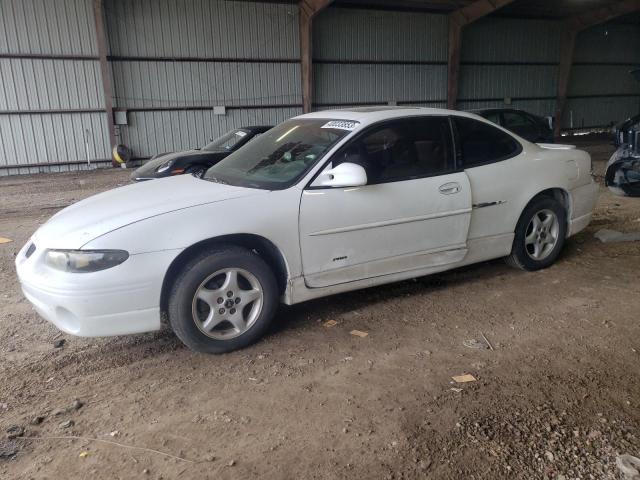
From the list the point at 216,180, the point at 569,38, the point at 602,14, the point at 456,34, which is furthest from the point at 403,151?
the point at 569,38

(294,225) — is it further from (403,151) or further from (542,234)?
(542,234)

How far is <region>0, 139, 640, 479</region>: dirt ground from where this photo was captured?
100.0 inches

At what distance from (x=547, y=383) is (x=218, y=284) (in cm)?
215

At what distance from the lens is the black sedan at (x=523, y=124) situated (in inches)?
455

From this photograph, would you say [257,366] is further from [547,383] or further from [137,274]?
[547,383]

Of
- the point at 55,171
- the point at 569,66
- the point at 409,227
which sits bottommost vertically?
the point at 55,171

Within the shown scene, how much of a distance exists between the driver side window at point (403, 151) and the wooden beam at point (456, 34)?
53.1 ft

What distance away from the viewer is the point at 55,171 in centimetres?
1504

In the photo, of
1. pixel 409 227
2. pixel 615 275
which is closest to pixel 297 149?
pixel 409 227

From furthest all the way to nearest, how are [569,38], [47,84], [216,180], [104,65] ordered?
[569,38], [104,65], [47,84], [216,180]

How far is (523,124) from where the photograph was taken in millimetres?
12109

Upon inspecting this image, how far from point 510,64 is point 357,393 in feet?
71.2

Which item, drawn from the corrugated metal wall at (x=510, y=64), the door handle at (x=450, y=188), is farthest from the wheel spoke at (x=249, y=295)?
the corrugated metal wall at (x=510, y=64)

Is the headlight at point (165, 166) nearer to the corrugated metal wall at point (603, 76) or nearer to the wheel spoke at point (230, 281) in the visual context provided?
the wheel spoke at point (230, 281)
